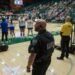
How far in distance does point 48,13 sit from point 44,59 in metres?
32.5

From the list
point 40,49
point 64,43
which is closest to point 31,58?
point 40,49

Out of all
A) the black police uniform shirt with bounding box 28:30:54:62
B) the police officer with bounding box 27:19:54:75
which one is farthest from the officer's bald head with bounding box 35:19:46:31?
the black police uniform shirt with bounding box 28:30:54:62

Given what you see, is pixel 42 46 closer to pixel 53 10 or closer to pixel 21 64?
pixel 21 64

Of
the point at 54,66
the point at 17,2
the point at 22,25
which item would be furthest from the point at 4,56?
the point at 17,2

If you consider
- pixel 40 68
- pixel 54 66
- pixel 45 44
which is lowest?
pixel 54 66

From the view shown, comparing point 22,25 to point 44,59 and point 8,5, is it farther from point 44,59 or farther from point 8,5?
point 8,5

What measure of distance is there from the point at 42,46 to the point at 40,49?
0.28 ft

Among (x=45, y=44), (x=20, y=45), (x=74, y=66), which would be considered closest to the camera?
(x=45, y=44)

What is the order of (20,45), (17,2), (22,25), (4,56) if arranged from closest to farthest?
(4,56) < (20,45) < (22,25) < (17,2)

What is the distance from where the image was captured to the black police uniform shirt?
17.2ft

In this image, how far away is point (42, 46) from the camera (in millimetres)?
5289

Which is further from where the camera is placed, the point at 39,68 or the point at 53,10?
the point at 53,10

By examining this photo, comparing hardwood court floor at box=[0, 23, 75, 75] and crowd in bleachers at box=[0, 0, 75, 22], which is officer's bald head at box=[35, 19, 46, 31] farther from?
crowd in bleachers at box=[0, 0, 75, 22]

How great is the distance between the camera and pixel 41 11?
3956cm
